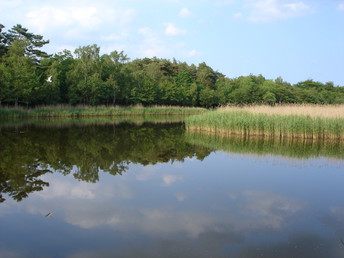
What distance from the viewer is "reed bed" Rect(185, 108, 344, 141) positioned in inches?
488

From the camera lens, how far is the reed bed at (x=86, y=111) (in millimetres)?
25000

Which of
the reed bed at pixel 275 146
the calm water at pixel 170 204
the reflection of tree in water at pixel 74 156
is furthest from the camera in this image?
the reed bed at pixel 275 146

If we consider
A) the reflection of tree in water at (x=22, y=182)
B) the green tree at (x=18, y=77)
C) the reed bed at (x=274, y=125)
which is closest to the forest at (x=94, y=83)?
the green tree at (x=18, y=77)

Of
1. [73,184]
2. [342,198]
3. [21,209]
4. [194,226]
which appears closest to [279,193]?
[342,198]

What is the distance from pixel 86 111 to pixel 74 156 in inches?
861

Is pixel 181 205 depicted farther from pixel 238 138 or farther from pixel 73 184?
pixel 238 138

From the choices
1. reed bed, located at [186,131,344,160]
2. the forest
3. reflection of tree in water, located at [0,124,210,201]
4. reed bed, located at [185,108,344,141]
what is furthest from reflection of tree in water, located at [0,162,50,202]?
the forest

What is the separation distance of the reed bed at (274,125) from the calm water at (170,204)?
2.84m

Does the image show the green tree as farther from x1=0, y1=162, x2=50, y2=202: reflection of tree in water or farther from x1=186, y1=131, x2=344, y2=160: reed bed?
x1=0, y1=162, x2=50, y2=202: reflection of tree in water

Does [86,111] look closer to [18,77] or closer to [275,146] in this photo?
[18,77]

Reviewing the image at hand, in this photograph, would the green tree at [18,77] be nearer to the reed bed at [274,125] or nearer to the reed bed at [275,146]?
the reed bed at [274,125]

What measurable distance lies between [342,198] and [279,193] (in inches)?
41.6

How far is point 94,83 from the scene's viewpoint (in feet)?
103

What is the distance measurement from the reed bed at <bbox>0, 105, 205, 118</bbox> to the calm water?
55.5 feet
